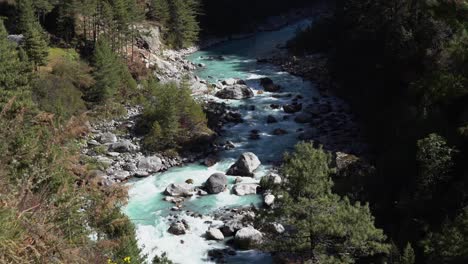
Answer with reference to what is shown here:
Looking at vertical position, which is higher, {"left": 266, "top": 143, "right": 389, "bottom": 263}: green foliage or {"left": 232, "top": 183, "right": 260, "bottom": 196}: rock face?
{"left": 266, "top": 143, "right": 389, "bottom": 263}: green foliage

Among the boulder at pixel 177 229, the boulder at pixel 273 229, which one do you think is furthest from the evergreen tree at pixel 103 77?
the boulder at pixel 273 229

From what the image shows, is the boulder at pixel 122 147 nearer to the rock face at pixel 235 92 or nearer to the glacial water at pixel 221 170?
the glacial water at pixel 221 170

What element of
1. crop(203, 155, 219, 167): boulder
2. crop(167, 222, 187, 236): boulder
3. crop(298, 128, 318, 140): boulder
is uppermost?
crop(298, 128, 318, 140): boulder

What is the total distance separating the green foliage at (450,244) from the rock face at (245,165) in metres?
19.6

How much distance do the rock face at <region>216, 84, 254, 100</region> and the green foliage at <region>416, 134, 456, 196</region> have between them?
104ft

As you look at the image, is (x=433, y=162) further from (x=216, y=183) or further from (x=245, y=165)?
(x=245, y=165)

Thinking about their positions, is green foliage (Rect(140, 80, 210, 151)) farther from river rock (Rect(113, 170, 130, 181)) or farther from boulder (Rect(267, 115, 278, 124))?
boulder (Rect(267, 115, 278, 124))

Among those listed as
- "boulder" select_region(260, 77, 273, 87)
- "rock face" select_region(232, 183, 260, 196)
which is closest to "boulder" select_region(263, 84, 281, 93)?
"boulder" select_region(260, 77, 273, 87)

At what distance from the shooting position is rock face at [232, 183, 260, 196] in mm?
34062

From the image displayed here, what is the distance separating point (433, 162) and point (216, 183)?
16.0 metres

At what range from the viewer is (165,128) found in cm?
4097

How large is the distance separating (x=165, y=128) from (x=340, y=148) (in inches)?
553

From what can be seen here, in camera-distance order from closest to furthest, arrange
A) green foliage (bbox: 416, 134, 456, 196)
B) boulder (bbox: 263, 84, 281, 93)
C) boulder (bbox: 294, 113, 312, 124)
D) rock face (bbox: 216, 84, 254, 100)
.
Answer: green foliage (bbox: 416, 134, 456, 196)
boulder (bbox: 294, 113, 312, 124)
rock face (bbox: 216, 84, 254, 100)
boulder (bbox: 263, 84, 281, 93)

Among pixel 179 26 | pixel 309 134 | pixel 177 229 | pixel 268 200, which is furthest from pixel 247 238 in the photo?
pixel 179 26
